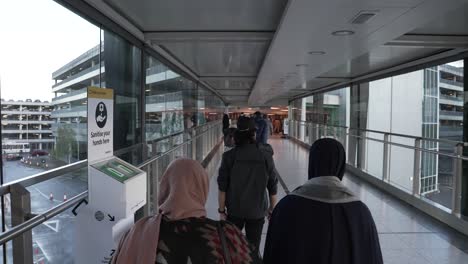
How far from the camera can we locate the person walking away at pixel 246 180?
295 cm

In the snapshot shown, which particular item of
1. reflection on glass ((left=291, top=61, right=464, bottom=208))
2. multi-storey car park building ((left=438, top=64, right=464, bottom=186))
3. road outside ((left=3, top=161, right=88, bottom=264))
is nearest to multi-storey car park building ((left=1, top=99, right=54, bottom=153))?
road outside ((left=3, top=161, right=88, bottom=264))

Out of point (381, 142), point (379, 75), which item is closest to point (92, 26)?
point (381, 142)

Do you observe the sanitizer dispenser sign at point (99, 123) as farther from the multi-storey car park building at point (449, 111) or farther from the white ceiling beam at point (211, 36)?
the multi-storey car park building at point (449, 111)

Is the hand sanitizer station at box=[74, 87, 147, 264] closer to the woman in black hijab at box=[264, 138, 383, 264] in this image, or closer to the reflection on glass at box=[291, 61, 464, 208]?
the woman in black hijab at box=[264, 138, 383, 264]

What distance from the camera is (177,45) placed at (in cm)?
633

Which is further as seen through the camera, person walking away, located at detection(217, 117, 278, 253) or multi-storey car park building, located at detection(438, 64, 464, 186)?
multi-storey car park building, located at detection(438, 64, 464, 186)

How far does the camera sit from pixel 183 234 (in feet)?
4.23

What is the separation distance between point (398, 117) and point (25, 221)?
1235 cm

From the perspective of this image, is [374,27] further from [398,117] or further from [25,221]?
[398,117]

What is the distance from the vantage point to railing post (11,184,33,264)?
164 cm

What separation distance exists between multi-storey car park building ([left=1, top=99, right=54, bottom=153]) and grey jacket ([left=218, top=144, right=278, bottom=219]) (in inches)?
49.7

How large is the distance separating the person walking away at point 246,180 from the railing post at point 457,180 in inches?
141

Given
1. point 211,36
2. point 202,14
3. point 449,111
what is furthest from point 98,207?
point 449,111

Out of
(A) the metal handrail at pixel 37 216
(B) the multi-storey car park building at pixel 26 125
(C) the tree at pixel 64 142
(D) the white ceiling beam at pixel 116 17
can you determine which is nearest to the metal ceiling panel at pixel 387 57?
(D) the white ceiling beam at pixel 116 17
